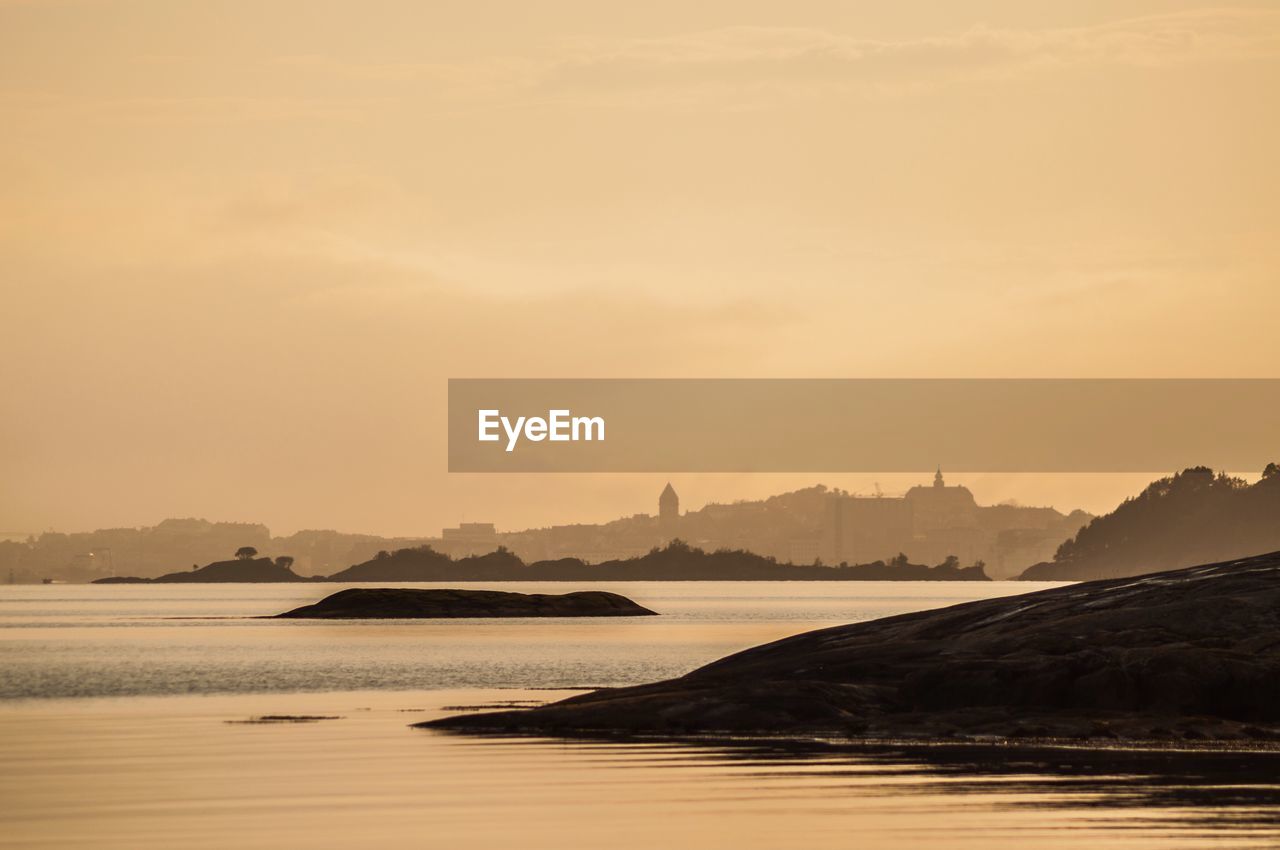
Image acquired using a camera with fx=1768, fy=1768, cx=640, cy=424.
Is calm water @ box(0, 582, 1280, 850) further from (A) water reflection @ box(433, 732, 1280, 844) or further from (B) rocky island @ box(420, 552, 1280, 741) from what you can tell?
(B) rocky island @ box(420, 552, 1280, 741)

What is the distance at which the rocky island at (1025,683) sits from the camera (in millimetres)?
49312

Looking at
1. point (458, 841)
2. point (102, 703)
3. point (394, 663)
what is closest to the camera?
point (458, 841)

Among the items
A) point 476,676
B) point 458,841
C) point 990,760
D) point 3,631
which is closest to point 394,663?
point 476,676

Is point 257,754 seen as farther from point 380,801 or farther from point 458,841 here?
point 458,841

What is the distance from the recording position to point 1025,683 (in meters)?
52.2

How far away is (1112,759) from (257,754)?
75.3 ft

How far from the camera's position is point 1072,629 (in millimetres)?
57781

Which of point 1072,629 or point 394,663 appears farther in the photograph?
point 394,663

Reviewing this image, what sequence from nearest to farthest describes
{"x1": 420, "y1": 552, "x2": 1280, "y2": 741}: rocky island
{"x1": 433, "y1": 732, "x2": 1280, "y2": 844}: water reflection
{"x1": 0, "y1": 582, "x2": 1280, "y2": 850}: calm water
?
1. {"x1": 0, "y1": 582, "x2": 1280, "y2": 850}: calm water
2. {"x1": 433, "y1": 732, "x2": 1280, "y2": 844}: water reflection
3. {"x1": 420, "y1": 552, "x2": 1280, "y2": 741}: rocky island

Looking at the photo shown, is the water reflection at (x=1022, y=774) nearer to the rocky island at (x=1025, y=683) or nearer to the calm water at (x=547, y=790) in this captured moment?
the calm water at (x=547, y=790)

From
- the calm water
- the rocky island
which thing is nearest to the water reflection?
the calm water

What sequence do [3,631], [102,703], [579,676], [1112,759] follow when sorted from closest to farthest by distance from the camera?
[1112,759], [102,703], [579,676], [3,631]

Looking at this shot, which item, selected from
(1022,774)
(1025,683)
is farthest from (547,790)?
(1025,683)

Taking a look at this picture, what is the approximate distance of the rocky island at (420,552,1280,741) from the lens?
49312 mm
